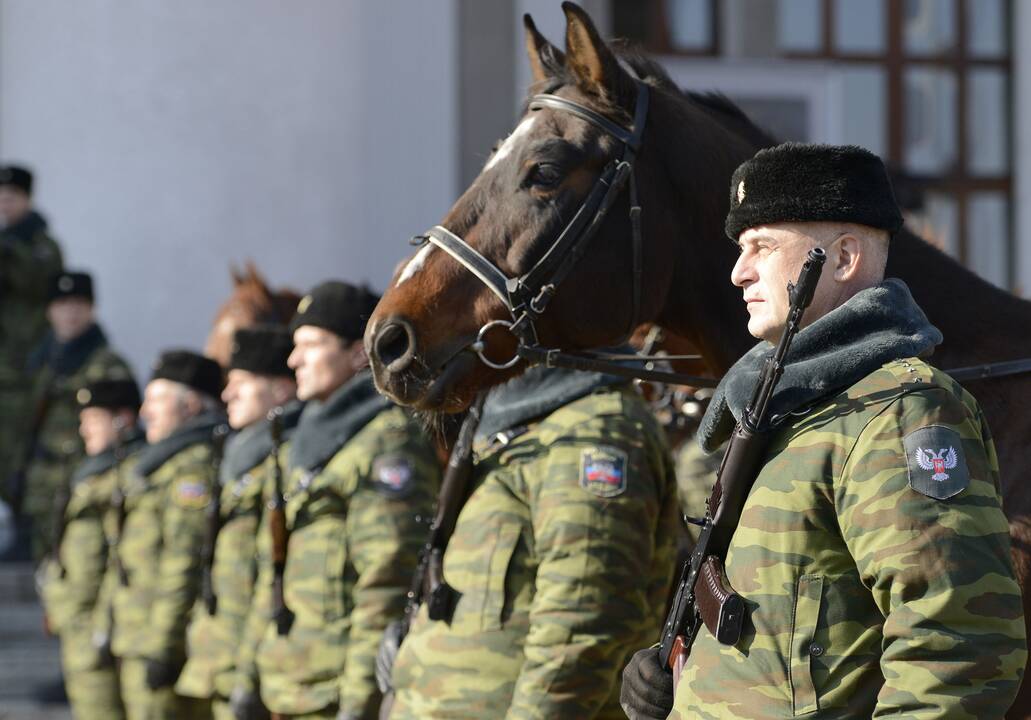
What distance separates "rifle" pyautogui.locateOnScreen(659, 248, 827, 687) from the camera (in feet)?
7.35

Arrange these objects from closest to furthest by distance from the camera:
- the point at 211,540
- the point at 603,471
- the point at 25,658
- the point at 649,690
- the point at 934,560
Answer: the point at 934,560 < the point at 649,690 < the point at 603,471 < the point at 211,540 < the point at 25,658

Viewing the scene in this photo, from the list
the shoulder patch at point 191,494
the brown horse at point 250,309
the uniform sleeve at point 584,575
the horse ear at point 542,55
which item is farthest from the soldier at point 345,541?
the brown horse at point 250,309

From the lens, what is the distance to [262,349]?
219 inches

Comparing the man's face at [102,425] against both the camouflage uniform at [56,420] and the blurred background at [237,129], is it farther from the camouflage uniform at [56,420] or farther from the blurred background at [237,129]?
the blurred background at [237,129]

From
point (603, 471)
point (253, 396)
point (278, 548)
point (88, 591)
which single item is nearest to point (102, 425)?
point (88, 591)

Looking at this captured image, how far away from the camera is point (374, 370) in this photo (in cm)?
314

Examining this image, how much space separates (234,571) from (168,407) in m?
1.45

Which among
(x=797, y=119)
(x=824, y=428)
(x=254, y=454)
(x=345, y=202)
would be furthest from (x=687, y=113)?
(x=345, y=202)

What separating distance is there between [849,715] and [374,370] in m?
1.32

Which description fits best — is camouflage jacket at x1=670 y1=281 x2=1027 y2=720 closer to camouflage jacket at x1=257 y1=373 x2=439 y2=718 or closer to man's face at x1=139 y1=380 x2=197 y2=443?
camouflage jacket at x1=257 y1=373 x2=439 y2=718

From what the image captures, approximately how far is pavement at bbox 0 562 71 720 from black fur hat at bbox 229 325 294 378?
374 centimetres

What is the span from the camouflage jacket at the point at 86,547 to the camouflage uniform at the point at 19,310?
278 cm

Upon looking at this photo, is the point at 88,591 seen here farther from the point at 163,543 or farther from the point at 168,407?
the point at 168,407

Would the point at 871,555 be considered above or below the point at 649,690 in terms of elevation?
above
